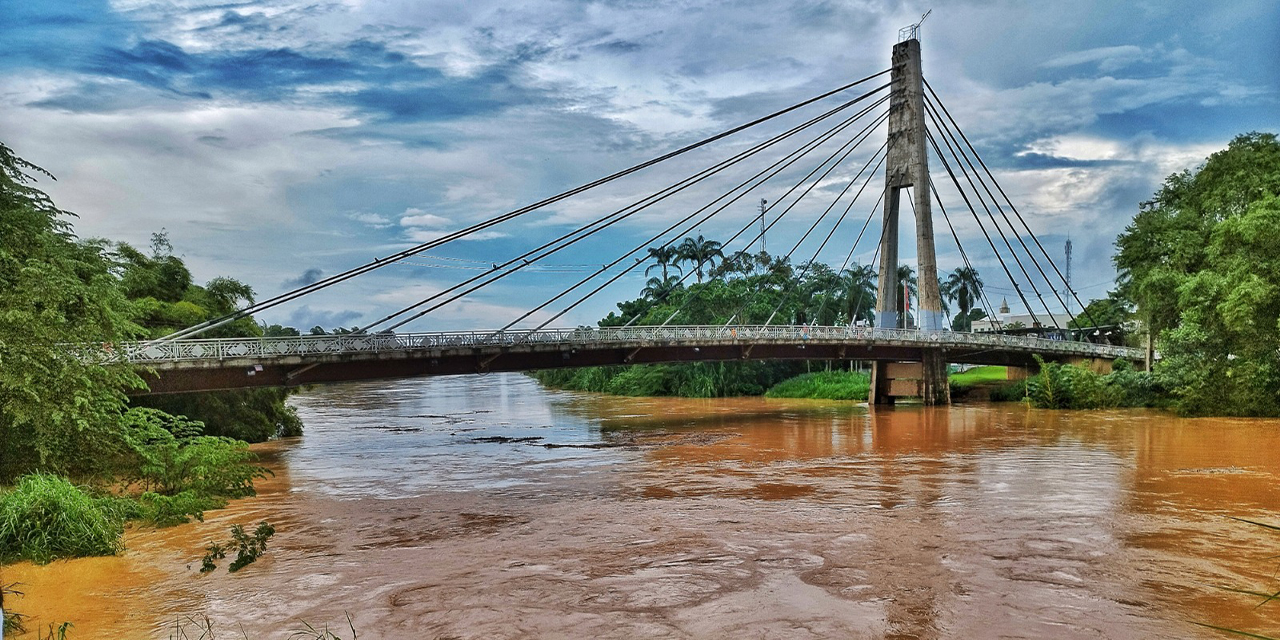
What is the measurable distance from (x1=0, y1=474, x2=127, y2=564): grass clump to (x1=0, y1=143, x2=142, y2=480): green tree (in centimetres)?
231

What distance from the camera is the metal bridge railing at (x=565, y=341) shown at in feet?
85.7

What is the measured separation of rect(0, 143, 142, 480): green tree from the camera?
50.7 ft

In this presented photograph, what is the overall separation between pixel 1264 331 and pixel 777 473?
20.5 m

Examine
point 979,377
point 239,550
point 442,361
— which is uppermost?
point 442,361

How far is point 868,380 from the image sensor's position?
2356 inches

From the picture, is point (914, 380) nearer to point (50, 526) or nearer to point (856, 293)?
point (856, 293)

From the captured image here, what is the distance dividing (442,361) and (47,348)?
706 inches

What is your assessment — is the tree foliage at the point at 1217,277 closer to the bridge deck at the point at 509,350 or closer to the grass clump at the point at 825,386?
the bridge deck at the point at 509,350

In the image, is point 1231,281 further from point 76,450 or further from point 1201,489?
point 76,450

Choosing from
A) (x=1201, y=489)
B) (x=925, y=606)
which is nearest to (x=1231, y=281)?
(x=1201, y=489)

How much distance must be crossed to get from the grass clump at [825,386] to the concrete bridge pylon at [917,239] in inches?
221

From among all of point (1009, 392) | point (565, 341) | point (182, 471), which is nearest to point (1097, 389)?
point (1009, 392)

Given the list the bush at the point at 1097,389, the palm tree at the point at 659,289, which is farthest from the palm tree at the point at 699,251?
the bush at the point at 1097,389

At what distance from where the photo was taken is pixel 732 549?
46.6 ft
